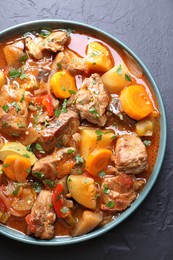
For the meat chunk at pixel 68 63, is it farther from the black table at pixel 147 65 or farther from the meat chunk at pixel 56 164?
the meat chunk at pixel 56 164

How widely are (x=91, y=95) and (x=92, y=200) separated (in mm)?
1005

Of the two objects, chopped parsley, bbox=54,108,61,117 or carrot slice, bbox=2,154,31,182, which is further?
chopped parsley, bbox=54,108,61,117

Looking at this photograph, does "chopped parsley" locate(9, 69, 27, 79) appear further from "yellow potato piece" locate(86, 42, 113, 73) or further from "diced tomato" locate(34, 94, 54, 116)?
"yellow potato piece" locate(86, 42, 113, 73)

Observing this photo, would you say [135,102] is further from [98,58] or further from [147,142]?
[98,58]

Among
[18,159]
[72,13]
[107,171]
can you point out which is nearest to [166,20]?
[72,13]

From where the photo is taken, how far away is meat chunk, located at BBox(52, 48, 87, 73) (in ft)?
17.2

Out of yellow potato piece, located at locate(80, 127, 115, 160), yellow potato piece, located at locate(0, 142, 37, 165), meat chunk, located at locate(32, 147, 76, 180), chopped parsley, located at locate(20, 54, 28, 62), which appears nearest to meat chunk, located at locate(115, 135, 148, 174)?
yellow potato piece, located at locate(80, 127, 115, 160)

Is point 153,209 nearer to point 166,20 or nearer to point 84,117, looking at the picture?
point 84,117

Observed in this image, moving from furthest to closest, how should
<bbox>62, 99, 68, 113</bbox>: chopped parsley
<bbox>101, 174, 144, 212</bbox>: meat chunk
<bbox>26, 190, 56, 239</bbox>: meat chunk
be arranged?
<bbox>62, 99, 68, 113</bbox>: chopped parsley < <bbox>101, 174, 144, 212</bbox>: meat chunk < <bbox>26, 190, 56, 239</bbox>: meat chunk

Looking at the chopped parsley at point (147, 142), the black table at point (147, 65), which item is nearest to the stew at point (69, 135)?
the chopped parsley at point (147, 142)

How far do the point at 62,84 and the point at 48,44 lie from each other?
→ 0.45 meters

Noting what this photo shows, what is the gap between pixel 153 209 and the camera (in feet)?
17.8

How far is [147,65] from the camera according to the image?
567cm

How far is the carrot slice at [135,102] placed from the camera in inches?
203
